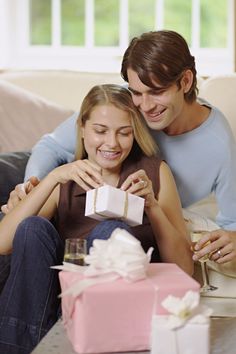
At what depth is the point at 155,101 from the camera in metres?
2.13

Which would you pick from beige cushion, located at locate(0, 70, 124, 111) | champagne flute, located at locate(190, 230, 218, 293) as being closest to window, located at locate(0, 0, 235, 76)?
beige cushion, located at locate(0, 70, 124, 111)

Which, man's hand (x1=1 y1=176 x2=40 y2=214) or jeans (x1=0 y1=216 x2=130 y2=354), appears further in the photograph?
man's hand (x1=1 y1=176 x2=40 y2=214)

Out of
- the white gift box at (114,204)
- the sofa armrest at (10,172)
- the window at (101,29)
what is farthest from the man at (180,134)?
the window at (101,29)

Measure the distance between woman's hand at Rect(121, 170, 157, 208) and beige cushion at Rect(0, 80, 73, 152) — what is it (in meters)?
1.07

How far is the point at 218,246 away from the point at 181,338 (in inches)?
21.2

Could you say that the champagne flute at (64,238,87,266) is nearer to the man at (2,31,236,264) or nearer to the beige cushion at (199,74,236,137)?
the man at (2,31,236,264)

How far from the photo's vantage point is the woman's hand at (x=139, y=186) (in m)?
1.92

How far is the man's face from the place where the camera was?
212 centimetres

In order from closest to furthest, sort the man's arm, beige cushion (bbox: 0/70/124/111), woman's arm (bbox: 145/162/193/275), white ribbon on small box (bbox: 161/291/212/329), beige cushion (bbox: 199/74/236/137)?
1. white ribbon on small box (bbox: 161/291/212/329)
2. woman's arm (bbox: 145/162/193/275)
3. the man's arm
4. beige cushion (bbox: 199/74/236/137)
5. beige cushion (bbox: 0/70/124/111)

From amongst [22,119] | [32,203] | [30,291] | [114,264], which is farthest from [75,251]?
[22,119]

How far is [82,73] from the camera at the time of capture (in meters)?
3.23

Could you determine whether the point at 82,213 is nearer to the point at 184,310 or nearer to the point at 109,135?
the point at 109,135

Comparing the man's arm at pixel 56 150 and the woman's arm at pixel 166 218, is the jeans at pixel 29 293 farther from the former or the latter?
the man's arm at pixel 56 150

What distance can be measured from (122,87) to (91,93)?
3.7 inches
